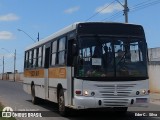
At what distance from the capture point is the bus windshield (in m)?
12.2

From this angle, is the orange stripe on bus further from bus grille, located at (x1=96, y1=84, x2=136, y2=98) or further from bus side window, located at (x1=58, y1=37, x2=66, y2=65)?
bus grille, located at (x1=96, y1=84, x2=136, y2=98)

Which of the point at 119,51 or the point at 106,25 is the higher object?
the point at 106,25

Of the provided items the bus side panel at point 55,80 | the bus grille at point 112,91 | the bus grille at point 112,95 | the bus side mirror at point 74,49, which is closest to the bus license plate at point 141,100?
the bus grille at point 112,95

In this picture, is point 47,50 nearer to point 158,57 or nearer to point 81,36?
point 81,36

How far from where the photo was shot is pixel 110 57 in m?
12.4

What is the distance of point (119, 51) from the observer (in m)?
12.6

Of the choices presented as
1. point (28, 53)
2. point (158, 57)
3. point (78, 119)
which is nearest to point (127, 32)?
point (78, 119)

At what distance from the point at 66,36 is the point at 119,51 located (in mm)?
2278

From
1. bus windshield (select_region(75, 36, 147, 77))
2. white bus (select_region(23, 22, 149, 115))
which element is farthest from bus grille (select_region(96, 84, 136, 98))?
bus windshield (select_region(75, 36, 147, 77))

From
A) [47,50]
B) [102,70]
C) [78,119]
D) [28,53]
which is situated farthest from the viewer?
[28,53]

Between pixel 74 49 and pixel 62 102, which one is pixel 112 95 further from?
pixel 62 102

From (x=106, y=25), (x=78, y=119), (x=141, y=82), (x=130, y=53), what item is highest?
(x=106, y=25)

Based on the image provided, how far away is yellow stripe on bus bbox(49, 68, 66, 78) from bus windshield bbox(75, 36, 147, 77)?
1.64 metres

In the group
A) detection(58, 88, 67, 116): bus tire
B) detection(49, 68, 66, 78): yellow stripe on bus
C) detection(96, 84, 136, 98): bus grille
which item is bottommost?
detection(58, 88, 67, 116): bus tire
